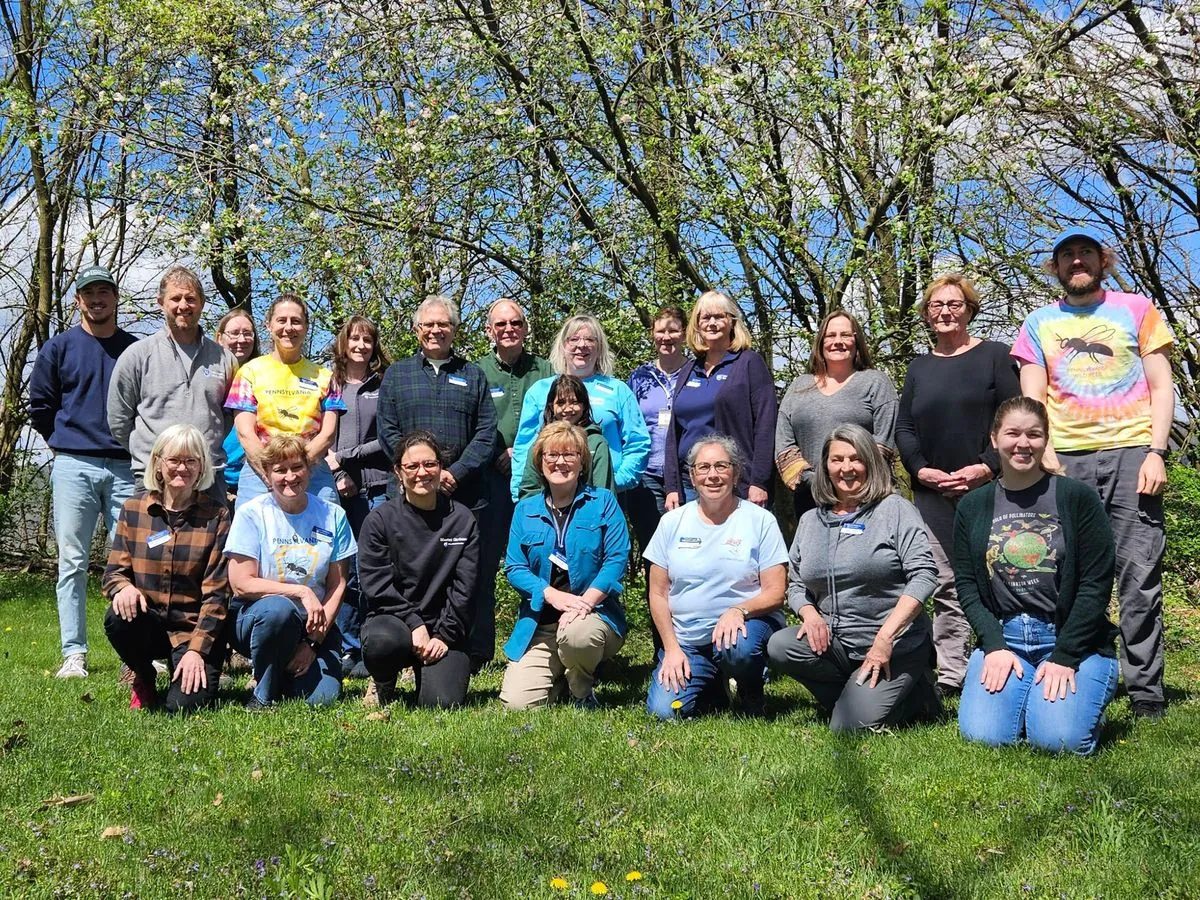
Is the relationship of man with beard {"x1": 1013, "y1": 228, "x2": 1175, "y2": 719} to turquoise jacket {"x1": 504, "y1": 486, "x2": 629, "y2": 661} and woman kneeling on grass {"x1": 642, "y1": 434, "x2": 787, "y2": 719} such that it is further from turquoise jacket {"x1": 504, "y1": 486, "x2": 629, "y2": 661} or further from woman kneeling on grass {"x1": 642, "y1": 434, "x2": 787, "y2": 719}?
turquoise jacket {"x1": 504, "y1": 486, "x2": 629, "y2": 661}

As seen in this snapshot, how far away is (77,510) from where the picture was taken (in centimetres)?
584

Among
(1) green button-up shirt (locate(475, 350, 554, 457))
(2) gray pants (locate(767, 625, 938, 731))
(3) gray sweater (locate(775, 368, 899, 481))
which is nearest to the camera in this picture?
(2) gray pants (locate(767, 625, 938, 731))

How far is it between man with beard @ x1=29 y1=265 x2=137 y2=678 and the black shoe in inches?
209

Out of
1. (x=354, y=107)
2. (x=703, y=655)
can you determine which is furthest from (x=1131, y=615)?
(x=354, y=107)

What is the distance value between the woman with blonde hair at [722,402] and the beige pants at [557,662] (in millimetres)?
987

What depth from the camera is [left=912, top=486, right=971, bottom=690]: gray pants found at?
5.27m

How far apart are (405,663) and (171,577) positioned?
118cm

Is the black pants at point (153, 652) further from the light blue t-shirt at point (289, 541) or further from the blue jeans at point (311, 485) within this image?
the blue jeans at point (311, 485)

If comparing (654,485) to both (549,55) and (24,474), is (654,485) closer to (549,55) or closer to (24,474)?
(549,55)

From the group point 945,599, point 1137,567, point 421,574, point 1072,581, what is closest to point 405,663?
point 421,574

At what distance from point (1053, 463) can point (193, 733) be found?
3867 millimetres

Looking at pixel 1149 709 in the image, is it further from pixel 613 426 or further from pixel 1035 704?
pixel 613 426

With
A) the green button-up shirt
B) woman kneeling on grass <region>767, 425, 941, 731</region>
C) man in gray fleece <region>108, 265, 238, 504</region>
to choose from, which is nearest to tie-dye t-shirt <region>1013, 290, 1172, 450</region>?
woman kneeling on grass <region>767, 425, 941, 731</region>

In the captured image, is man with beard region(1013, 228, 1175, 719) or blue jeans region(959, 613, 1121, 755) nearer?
blue jeans region(959, 613, 1121, 755)
